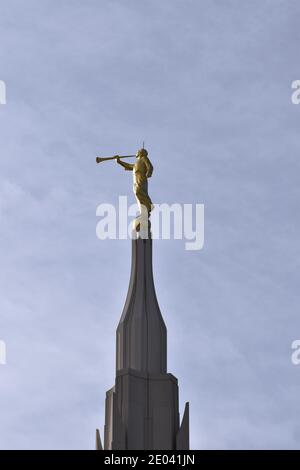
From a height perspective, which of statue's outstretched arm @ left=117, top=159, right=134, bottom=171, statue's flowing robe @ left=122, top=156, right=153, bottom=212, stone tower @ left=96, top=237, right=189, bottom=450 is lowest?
stone tower @ left=96, top=237, right=189, bottom=450

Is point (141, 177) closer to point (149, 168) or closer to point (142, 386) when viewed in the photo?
point (149, 168)

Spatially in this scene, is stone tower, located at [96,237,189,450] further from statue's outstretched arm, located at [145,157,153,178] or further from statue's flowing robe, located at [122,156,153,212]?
statue's outstretched arm, located at [145,157,153,178]

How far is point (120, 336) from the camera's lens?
56.1m

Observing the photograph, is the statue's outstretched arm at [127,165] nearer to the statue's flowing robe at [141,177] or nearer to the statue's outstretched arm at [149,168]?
the statue's flowing robe at [141,177]

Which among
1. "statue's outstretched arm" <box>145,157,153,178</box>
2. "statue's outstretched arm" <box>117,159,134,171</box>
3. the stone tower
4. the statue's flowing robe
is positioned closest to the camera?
the stone tower

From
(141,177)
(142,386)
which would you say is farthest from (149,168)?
(142,386)

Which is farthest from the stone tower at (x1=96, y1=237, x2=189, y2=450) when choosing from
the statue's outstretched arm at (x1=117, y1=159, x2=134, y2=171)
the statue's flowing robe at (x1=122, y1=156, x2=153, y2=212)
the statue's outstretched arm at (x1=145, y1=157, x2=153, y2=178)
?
the statue's outstretched arm at (x1=117, y1=159, x2=134, y2=171)

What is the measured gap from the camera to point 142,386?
54781 millimetres

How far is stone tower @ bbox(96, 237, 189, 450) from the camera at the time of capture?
5338 centimetres

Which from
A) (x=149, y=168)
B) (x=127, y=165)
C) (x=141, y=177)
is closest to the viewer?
(x=141, y=177)
